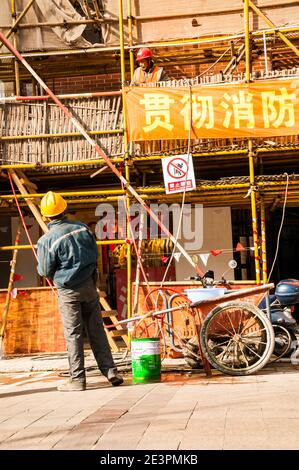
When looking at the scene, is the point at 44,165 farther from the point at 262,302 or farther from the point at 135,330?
the point at 262,302

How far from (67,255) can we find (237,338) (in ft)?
6.37

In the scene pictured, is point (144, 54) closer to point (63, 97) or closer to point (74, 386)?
point (63, 97)

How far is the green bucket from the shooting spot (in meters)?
7.97

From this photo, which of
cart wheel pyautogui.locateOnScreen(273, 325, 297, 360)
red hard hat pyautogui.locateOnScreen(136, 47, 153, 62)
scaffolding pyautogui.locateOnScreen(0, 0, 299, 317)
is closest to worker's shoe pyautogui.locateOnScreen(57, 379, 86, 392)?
cart wheel pyautogui.locateOnScreen(273, 325, 297, 360)

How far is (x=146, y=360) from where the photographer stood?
798cm

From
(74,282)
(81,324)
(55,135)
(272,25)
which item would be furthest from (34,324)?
(272,25)

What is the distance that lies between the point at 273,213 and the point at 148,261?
2.64 m

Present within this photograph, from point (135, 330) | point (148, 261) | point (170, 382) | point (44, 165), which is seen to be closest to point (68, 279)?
point (170, 382)

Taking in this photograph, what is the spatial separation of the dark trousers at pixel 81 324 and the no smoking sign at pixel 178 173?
12.2 ft

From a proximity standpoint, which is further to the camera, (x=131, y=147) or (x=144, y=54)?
(x=144, y=54)

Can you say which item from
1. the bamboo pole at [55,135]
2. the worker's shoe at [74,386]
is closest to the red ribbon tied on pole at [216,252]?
the bamboo pole at [55,135]

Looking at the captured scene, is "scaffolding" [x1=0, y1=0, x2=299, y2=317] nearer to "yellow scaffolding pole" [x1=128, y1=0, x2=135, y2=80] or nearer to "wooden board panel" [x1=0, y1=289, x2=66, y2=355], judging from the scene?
"yellow scaffolding pole" [x1=128, y1=0, x2=135, y2=80]

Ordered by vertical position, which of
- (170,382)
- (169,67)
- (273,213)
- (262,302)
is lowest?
(170,382)
